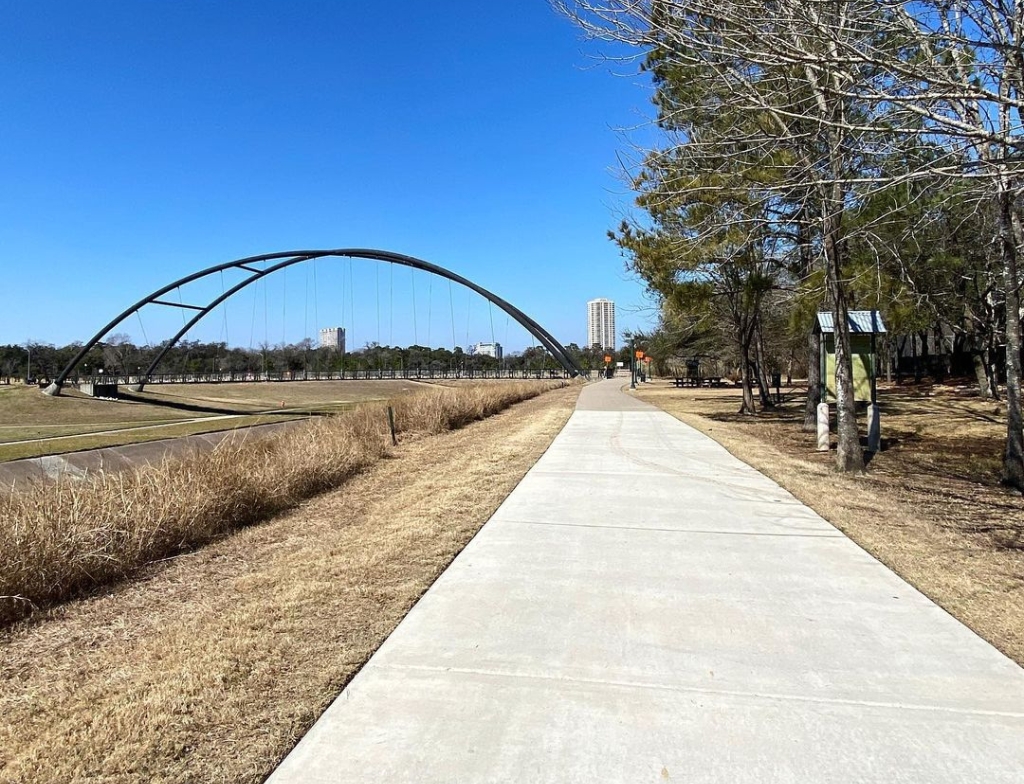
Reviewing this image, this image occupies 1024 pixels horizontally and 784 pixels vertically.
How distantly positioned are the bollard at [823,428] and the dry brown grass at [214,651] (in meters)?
8.37

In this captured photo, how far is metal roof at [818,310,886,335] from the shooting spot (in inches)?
501

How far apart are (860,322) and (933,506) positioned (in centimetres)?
608

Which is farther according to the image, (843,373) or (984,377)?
(984,377)

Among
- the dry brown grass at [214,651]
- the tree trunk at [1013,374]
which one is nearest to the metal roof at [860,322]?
the tree trunk at [1013,374]

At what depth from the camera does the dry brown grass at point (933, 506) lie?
4.74m

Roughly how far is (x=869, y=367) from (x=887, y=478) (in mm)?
4096

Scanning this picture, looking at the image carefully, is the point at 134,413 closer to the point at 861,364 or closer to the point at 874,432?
the point at 861,364

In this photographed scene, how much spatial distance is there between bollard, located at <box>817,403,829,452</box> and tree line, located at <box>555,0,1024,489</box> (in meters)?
2.16

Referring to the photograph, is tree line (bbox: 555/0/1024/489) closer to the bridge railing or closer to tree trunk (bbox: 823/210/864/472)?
tree trunk (bbox: 823/210/864/472)


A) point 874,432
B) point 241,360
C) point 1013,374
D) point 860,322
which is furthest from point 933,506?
point 241,360

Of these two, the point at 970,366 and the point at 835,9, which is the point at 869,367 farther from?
the point at 970,366

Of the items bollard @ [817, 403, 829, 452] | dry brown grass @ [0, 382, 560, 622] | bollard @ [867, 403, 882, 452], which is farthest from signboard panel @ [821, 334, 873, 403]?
dry brown grass @ [0, 382, 560, 622]

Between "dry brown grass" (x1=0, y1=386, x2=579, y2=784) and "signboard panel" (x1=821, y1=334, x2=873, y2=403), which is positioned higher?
"signboard panel" (x1=821, y1=334, x2=873, y2=403)

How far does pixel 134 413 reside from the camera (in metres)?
38.8
